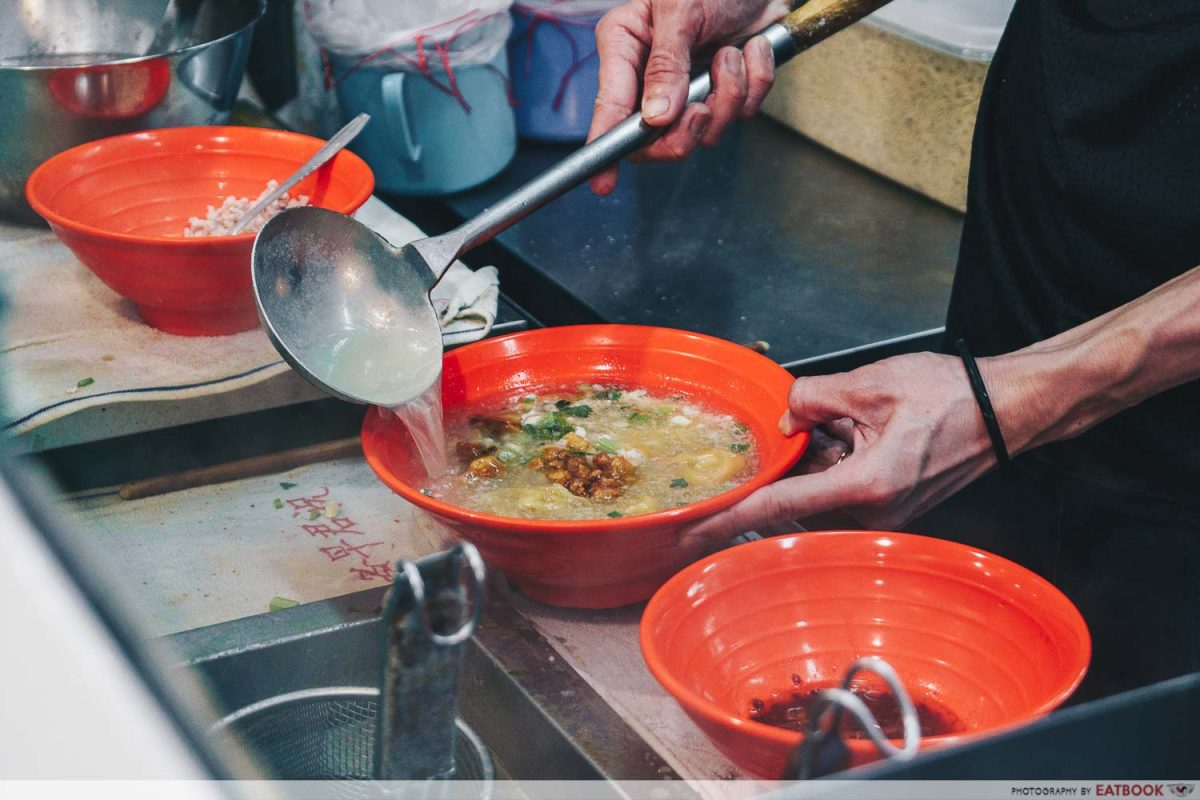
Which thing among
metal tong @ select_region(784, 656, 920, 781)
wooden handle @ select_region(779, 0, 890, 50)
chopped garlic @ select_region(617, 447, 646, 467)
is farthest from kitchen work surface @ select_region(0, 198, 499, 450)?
metal tong @ select_region(784, 656, 920, 781)

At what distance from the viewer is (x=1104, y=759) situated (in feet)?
2.76

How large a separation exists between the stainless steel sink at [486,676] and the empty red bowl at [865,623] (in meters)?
0.12

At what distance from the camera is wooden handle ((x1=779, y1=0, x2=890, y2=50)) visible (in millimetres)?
1690

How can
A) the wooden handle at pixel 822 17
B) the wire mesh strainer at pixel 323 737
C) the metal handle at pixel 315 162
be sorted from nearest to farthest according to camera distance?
the wire mesh strainer at pixel 323 737, the wooden handle at pixel 822 17, the metal handle at pixel 315 162

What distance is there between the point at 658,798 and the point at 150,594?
2.36 feet

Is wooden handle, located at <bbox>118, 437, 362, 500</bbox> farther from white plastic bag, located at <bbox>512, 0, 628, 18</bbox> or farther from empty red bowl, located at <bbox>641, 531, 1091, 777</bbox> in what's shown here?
white plastic bag, located at <bbox>512, 0, 628, 18</bbox>

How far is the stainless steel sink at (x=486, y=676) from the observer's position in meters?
1.16

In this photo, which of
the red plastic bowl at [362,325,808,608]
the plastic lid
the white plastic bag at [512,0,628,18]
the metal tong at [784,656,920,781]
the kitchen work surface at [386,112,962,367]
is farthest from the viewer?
the white plastic bag at [512,0,628,18]

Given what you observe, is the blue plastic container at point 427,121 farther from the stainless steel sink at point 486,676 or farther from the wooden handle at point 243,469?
the stainless steel sink at point 486,676

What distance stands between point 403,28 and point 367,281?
1.05m

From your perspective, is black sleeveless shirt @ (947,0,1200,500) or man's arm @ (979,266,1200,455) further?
black sleeveless shirt @ (947,0,1200,500)

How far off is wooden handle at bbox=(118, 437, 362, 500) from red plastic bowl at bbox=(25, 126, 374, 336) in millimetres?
249

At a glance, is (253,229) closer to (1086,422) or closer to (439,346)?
(439,346)

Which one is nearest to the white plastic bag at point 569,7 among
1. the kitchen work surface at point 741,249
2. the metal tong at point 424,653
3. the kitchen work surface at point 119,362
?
the kitchen work surface at point 741,249
